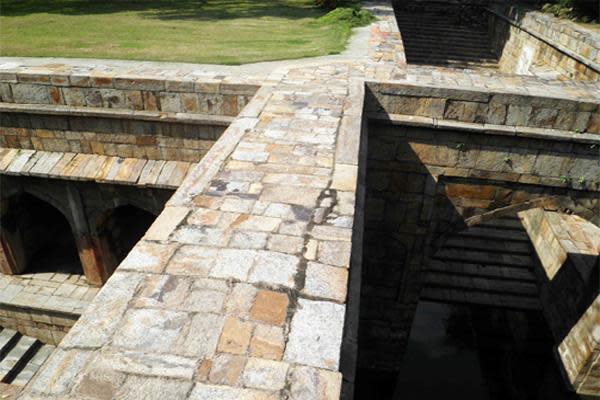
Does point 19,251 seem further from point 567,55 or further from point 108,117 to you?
point 567,55

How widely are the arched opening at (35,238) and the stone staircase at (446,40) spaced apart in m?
10.0

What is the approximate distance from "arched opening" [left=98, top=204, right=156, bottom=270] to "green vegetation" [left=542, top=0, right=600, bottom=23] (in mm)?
11433

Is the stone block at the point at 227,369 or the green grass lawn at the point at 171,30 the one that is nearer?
the stone block at the point at 227,369

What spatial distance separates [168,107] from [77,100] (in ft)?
4.73

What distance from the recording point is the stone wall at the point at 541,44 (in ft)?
27.6

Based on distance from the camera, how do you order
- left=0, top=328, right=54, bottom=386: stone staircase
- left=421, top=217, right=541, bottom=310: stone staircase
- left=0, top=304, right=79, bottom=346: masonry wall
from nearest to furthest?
left=0, top=328, right=54, bottom=386: stone staircase → left=0, top=304, right=79, bottom=346: masonry wall → left=421, top=217, right=541, bottom=310: stone staircase

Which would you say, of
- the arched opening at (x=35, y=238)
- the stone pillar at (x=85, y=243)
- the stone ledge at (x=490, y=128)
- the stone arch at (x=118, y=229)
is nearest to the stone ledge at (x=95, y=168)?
the stone pillar at (x=85, y=243)

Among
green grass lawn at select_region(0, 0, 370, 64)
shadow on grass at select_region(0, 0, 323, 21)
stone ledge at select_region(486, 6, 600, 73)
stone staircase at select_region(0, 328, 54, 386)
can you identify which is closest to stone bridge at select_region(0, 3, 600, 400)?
green grass lawn at select_region(0, 0, 370, 64)

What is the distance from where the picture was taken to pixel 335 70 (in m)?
6.83

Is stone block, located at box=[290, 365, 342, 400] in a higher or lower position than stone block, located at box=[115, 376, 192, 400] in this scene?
lower

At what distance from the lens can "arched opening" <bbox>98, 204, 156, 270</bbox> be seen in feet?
25.8

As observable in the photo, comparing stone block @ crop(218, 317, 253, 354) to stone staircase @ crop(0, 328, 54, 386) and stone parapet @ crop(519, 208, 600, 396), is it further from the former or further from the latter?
stone staircase @ crop(0, 328, 54, 386)

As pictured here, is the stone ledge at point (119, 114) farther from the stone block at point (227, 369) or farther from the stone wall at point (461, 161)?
the stone block at point (227, 369)

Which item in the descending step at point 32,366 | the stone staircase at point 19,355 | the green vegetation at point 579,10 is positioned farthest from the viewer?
the green vegetation at point 579,10
